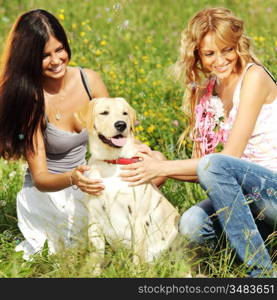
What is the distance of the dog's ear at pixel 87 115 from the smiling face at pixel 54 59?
376 millimetres

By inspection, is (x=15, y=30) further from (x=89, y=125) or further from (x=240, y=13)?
(x=240, y=13)

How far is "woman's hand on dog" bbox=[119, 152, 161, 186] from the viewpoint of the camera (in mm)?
3006

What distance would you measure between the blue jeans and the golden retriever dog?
0.35 metres

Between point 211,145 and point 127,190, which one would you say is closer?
point 127,190

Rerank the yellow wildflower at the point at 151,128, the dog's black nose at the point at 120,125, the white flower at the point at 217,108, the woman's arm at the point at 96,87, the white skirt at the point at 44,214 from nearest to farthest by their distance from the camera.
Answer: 1. the dog's black nose at the point at 120,125
2. the white flower at the point at 217,108
3. the white skirt at the point at 44,214
4. the woman's arm at the point at 96,87
5. the yellow wildflower at the point at 151,128

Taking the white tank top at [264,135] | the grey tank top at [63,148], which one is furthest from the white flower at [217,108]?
the grey tank top at [63,148]

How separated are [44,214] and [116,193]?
2.45 ft

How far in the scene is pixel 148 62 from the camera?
5.49 m

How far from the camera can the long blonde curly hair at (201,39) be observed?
3.06 metres

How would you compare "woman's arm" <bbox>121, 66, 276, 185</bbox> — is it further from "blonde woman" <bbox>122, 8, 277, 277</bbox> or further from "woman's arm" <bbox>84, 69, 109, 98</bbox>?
"woman's arm" <bbox>84, 69, 109, 98</bbox>

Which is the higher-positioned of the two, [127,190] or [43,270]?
[127,190]

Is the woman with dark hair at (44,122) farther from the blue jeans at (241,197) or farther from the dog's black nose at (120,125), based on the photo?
the blue jeans at (241,197)
